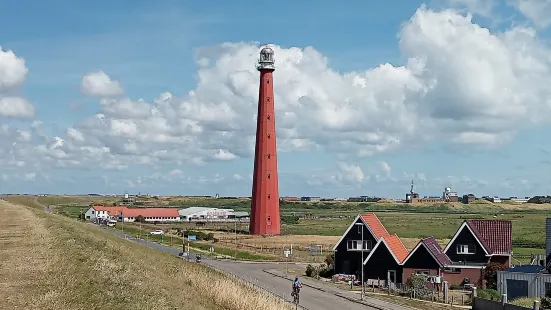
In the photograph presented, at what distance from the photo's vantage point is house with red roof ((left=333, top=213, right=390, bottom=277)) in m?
57.1

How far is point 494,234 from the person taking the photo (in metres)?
55.1

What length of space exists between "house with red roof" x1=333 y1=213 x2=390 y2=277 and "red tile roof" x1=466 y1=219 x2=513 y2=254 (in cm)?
734

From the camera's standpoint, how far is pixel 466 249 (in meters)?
54.8

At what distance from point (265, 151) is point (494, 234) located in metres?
41.0

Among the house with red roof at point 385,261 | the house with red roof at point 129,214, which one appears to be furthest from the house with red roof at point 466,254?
the house with red roof at point 129,214

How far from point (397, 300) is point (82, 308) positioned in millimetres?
30986

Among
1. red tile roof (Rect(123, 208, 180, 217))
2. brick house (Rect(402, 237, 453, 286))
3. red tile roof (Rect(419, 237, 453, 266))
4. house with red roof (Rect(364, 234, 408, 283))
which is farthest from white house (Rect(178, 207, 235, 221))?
red tile roof (Rect(419, 237, 453, 266))

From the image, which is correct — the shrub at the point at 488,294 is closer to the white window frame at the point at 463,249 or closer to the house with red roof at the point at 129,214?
the white window frame at the point at 463,249

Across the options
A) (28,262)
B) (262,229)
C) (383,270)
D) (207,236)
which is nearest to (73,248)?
(28,262)

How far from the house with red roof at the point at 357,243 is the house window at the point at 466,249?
589 centimetres

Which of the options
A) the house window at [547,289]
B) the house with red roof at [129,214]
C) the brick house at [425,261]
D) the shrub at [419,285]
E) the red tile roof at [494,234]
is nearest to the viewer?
the house window at [547,289]

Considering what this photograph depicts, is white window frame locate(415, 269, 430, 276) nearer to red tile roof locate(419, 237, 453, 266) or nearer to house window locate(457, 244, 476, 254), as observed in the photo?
red tile roof locate(419, 237, 453, 266)

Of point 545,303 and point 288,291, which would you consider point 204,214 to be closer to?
point 288,291

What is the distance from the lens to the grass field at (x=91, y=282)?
17719 mm
